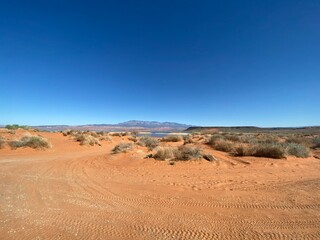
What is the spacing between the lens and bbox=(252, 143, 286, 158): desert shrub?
51.1 feet

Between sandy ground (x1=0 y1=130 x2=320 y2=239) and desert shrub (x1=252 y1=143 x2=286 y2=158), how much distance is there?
3.51 meters

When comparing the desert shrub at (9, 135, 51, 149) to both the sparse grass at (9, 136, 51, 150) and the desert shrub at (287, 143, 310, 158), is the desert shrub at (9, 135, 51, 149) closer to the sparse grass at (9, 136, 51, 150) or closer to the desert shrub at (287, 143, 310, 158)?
the sparse grass at (9, 136, 51, 150)

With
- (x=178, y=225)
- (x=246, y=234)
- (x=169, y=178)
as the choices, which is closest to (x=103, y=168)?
(x=169, y=178)

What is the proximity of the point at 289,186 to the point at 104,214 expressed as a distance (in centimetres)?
654

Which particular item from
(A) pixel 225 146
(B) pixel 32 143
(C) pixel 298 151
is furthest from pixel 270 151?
(B) pixel 32 143

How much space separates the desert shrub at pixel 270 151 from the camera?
15586mm

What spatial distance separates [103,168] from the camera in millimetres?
12742

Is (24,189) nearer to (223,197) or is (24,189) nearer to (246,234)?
(223,197)

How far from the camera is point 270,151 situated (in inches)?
626

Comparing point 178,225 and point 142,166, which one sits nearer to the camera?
point 178,225

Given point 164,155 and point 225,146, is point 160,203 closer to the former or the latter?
point 164,155

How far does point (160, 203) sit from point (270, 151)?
11468 mm

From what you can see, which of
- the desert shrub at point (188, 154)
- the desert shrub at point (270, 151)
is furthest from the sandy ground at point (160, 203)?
the desert shrub at point (270, 151)

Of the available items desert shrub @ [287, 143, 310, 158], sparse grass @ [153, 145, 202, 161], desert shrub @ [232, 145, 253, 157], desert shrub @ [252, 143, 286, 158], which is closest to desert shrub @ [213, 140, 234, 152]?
desert shrub @ [232, 145, 253, 157]
